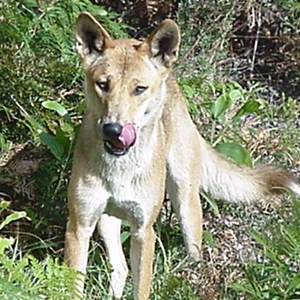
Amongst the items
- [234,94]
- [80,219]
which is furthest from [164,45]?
[234,94]

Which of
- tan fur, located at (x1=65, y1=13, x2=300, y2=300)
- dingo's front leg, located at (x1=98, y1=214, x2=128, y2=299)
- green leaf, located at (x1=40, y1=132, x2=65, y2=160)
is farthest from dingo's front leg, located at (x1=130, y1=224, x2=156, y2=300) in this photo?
green leaf, located at (x1=40, y1=132, x2=65, y2=160)

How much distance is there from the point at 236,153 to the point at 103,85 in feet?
5.77

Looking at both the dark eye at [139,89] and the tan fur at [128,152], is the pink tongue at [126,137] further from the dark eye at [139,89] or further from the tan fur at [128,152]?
the dark eye at [139,89]

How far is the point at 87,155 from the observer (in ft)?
17.0

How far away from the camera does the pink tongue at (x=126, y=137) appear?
4.77 metres

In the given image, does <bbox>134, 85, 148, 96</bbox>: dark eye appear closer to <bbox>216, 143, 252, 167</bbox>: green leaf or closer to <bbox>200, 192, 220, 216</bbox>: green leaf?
<bbox>200, 192, 220, 216</bbox>: green leaf

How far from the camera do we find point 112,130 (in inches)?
185

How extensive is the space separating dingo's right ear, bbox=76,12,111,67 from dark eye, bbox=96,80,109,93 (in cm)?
21

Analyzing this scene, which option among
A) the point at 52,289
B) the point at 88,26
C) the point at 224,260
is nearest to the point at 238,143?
the point at 224,260

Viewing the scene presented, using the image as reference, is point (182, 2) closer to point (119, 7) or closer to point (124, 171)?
point (119, 7)

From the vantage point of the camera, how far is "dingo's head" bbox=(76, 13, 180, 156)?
15.7 ft

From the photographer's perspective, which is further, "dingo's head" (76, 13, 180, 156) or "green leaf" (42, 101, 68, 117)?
"green leaf" (42, 101, 68, 117)

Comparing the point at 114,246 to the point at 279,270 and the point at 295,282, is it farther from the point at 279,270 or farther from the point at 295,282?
the point at 295,282

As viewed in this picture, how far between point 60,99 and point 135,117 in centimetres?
197
